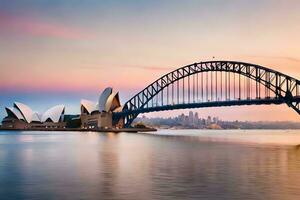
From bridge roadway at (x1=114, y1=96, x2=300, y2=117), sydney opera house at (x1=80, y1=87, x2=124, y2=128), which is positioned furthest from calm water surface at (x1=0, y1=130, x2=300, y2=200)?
sydney opera house at (x1=80, y1=87, x2=124, y2=128)

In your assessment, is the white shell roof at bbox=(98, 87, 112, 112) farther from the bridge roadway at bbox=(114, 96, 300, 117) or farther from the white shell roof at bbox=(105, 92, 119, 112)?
the bridge roadway at bbox=(114, 96, 300, 117)

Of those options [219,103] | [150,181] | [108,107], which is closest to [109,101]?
[108,107]

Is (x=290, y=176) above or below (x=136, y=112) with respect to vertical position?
below

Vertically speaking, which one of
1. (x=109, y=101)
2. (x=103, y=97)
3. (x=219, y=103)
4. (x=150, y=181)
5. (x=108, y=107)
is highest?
(x=103, y=97)

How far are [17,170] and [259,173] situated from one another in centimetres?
1799

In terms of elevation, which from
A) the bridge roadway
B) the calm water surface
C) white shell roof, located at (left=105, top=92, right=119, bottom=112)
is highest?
white shell roof, located at (left=105, top=92, right=119, bottom=112)

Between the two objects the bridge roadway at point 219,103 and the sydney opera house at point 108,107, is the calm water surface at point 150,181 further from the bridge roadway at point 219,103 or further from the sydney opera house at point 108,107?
the sydney opera house at point 108,107

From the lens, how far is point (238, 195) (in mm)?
25281

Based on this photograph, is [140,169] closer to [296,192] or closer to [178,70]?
[296,192]

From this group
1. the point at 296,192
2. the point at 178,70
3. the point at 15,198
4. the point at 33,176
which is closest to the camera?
the point at 15,198

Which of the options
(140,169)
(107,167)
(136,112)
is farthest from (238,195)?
(136,112)

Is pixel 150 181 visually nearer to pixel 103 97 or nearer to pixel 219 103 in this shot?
pixel 219 103

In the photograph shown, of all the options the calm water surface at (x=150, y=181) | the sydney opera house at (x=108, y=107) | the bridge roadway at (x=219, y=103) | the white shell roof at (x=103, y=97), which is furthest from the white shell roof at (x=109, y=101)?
the calm water surface at (x=150, y=181)

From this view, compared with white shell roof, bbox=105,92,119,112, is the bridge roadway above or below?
below
